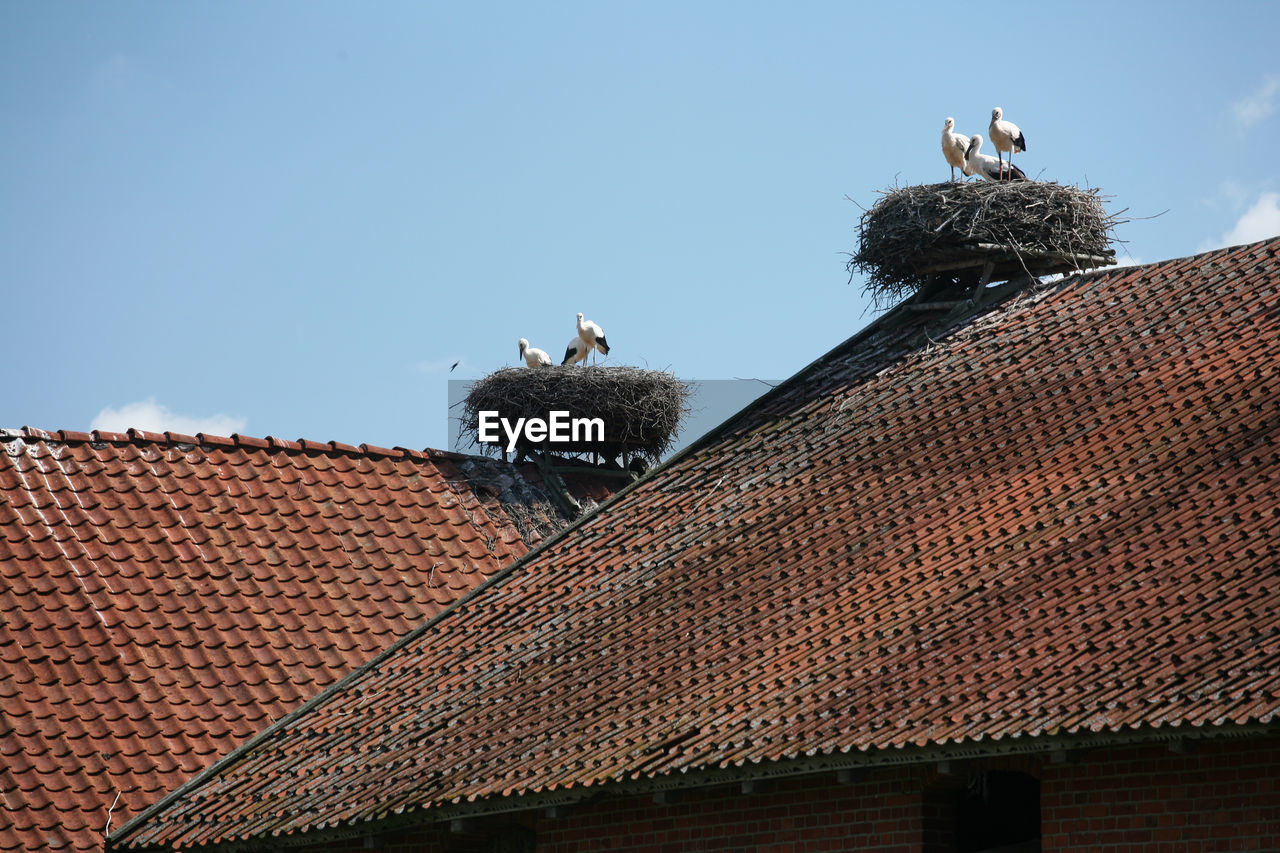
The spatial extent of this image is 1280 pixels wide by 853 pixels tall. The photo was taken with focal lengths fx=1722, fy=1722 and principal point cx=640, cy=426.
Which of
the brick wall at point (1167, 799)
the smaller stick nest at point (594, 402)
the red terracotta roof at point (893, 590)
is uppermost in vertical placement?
the smaller stick nest at point (594, 402)

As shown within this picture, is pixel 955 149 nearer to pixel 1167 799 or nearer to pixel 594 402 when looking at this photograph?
pixel 594 402

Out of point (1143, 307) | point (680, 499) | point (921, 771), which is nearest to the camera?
point (921, 771)

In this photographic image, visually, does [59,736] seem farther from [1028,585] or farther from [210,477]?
[1028,585]

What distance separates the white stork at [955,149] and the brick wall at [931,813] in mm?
8421

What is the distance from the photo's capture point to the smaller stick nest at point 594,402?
772 inches

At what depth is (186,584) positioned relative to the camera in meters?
15.0

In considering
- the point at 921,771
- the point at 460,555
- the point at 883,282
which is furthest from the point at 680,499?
the point at 921,771

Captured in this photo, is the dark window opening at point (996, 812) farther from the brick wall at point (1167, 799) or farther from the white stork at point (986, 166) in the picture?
the white stork at point (986, 166)

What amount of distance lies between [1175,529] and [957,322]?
6190 mm

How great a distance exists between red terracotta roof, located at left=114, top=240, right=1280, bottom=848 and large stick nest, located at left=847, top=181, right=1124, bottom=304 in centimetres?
109

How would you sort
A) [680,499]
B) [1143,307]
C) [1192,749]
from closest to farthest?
1. [1192,749]
2. [1143,307]
3. [680,499]

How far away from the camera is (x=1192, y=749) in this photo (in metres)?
8.63

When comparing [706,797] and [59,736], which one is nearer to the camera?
[706,797]

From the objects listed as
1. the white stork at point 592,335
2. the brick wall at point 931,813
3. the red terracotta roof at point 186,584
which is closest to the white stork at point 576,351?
the white stork at point 592,335
